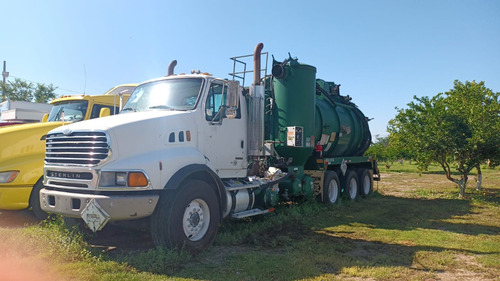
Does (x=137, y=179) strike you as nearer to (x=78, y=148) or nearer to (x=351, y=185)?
(x=78, y=148)

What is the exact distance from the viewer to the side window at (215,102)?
6262 millimetres

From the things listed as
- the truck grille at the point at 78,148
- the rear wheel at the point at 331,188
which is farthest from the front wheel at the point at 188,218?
the rear wheel at the point at 331,188

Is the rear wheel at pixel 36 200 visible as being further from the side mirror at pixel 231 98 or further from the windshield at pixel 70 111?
the side mirror at pixel 231 98

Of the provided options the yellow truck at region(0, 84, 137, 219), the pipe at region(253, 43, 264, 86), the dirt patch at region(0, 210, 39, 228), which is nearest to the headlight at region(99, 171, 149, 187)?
the yellow truck at region(0, 84, 137, 219)

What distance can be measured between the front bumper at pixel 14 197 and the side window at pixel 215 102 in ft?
12.9

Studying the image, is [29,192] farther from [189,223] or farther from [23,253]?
[189,223]

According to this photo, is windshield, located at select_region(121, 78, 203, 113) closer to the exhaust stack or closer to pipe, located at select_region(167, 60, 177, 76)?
the exhaust stack

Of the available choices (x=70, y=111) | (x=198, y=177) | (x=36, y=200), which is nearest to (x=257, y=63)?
(x=198, y=177)

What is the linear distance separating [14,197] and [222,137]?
4.20 meters

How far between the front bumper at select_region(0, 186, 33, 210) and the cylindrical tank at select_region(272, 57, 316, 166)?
5423 mm

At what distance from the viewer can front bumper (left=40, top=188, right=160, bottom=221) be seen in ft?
15.4

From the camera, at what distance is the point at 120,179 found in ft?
16.0

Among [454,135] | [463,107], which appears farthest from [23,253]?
[463,107]

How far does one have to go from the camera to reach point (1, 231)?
6324mm
